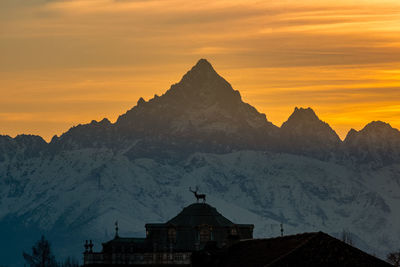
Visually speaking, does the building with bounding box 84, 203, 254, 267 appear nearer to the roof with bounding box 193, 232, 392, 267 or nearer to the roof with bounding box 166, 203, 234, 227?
the roof with bounding box 166, 203, 234, 227

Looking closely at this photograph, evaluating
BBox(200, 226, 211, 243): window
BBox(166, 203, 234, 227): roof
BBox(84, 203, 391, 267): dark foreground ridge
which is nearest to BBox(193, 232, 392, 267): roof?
BBox(84, 203, 391, 267): dark foreground ridge

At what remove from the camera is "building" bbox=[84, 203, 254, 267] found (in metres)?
184

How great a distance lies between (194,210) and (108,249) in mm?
12922

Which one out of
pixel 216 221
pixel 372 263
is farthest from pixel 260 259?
pixel 216 221

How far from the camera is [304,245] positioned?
11325 cm

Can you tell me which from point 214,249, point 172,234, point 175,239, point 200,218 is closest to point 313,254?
point 214,249

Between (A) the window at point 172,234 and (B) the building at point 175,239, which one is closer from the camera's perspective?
(B) the building at point 175,239

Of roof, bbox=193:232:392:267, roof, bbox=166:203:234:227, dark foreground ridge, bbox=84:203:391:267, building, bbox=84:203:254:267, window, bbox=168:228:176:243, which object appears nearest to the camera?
roof, bbox=193:232:392:267

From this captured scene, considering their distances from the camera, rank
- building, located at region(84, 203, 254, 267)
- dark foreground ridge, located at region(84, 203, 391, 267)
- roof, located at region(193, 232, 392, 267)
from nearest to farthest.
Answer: roof, located at region(193, 232, 392, 267), dark foreground ridge, located at region(84, 203, 391, 267), building, located at region(84, 203, 254, 267)

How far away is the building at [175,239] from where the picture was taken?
18388cm

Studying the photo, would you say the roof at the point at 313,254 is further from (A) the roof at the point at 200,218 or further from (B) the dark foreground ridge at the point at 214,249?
(A) the roof at the point at 200,218

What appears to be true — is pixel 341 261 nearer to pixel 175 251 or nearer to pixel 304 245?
pixel 304 245

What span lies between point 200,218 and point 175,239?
427 centimetres

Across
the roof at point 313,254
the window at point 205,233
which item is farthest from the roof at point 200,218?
the roof at point 313,254
